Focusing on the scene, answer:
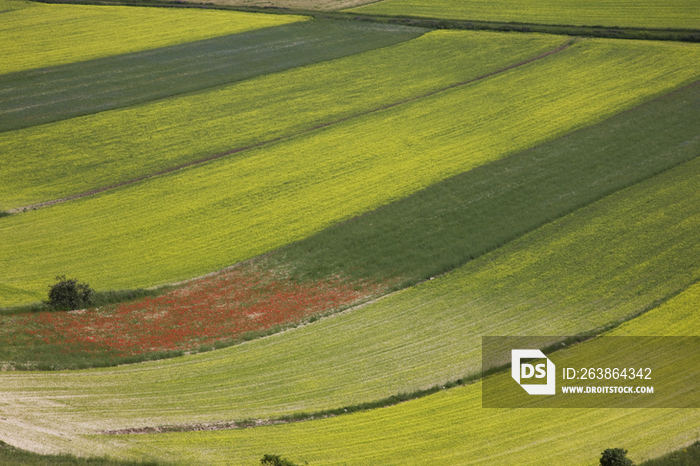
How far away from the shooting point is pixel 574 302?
3119 cm

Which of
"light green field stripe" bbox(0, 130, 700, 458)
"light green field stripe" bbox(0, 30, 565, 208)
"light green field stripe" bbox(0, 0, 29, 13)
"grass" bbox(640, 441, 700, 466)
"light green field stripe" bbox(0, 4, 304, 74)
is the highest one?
"light green field stripe" bbox(0, 0, 29, 13)

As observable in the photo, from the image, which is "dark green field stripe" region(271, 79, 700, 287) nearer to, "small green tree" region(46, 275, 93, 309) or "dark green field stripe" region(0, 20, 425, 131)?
"small green tree" region(46, 275, 93, 309)

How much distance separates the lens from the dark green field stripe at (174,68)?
62.2 m

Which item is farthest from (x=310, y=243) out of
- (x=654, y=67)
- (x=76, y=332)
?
(x=654, y=67)

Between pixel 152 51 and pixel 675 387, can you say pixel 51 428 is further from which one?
pixel 152 51

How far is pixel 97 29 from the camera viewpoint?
84.1 metres

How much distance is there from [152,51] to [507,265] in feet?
183

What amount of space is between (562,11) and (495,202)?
173 ft

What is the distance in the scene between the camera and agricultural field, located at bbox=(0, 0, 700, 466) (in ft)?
77.5

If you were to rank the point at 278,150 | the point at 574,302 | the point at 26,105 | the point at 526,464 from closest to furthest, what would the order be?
the point at 526,464 < the point at 574,302 < the point at 278,150 < the point at 26,105

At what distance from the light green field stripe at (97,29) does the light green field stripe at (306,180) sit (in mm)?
29606

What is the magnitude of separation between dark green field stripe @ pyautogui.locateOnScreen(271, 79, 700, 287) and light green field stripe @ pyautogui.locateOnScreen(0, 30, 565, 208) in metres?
17.5

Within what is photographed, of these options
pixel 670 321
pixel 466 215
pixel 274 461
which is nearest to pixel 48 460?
pixel 274 461

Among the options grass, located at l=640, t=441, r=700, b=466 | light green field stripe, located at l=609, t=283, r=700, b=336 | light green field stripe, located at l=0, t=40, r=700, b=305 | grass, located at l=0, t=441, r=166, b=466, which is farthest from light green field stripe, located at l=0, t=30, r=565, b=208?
grass, located at l=640, t=441, r=700, b=466
